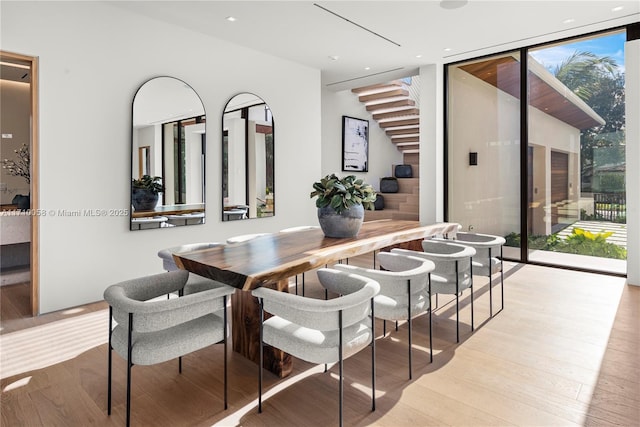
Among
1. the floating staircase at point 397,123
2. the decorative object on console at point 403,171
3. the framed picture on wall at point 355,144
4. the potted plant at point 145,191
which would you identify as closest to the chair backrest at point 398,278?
the potted plant at point 145,191

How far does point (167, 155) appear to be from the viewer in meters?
4.26

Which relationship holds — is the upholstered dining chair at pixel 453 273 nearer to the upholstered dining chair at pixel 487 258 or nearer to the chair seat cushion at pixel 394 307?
the upholstered dining chair at pixel 487 258

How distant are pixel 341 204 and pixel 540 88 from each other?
3.89 metres

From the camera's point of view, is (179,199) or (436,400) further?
(179,199)

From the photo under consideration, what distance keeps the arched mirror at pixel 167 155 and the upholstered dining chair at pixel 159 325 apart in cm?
212

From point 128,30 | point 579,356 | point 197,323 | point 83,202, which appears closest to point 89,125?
point 83,202

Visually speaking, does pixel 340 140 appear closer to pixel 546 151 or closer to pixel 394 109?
pixel 394 109

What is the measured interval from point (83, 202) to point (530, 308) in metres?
4.20

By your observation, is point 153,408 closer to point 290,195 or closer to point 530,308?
point 530,308

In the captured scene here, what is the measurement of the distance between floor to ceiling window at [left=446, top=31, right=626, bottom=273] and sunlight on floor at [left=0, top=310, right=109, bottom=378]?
16.0 ft

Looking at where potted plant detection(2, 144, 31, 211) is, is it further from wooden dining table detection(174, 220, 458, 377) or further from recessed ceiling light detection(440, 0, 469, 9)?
recessed ceiling light detection(440, 0, 469, 9)

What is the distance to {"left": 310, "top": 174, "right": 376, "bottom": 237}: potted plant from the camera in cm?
297

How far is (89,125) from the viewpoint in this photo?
3.63 m

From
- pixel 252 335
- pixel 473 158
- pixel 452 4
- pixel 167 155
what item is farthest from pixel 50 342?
pixel 473 158
